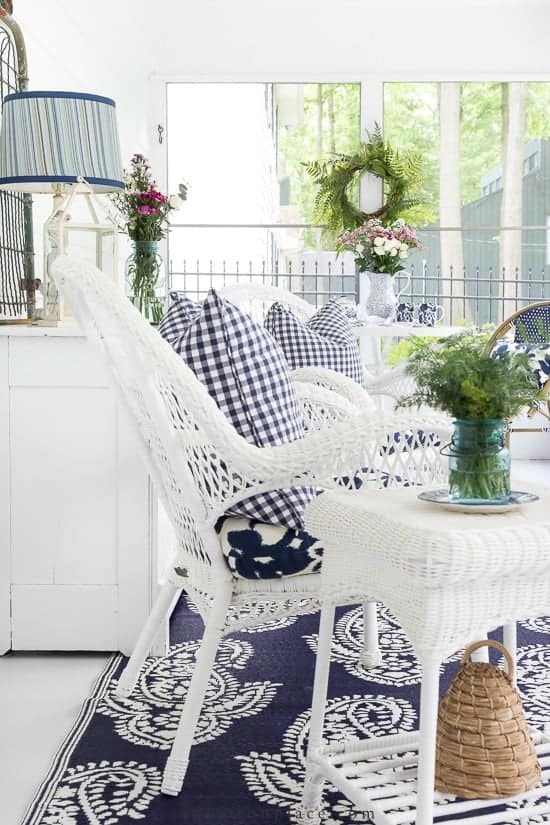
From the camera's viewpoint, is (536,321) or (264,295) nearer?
(264,295)

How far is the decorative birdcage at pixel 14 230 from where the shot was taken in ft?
9.86

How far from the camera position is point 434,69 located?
6.08 meters

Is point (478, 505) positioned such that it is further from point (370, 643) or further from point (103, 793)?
point (370, 643)

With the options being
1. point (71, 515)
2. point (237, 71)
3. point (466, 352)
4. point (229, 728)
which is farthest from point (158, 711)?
point (237, 71)

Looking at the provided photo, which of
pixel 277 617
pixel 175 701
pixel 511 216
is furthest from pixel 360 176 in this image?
pixel 277 617

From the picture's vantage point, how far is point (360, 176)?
616 centimetres

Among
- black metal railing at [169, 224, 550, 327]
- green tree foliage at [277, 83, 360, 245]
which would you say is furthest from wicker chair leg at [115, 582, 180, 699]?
black metal railing at [169, 224, 550, 327]

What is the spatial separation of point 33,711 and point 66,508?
0.55 metres

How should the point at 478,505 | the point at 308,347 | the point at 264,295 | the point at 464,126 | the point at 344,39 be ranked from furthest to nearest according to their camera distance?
the point at 464,126 < the point at 344,39 < the point at 264,295 < the point at 308,347 < the point at 478,505

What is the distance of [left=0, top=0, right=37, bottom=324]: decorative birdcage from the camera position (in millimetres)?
3006

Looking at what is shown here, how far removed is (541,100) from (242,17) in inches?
76.7

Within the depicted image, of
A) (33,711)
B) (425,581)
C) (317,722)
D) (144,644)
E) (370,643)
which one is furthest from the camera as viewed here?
(370,643)

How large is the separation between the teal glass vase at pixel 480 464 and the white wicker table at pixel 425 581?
0.13ft

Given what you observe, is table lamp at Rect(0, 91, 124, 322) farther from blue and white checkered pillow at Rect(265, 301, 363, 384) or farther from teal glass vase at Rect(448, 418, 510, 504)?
teal glass vase at Rect(448, 418, 510, 504)
